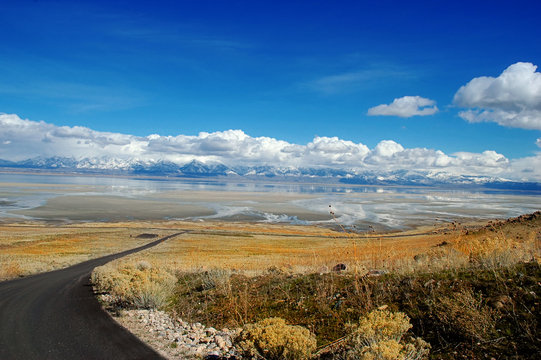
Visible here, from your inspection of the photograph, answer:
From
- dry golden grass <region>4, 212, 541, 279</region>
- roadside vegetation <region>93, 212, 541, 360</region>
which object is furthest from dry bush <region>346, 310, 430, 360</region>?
dry golden grass <region>4, 212, 541, 279</region>

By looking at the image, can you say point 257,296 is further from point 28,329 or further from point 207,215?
point 207,215

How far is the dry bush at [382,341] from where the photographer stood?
5129 mm

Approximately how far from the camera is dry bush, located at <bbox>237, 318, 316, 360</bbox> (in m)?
5.78

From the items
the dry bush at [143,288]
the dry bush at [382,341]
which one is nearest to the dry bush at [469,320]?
the dry bush at [382,341]

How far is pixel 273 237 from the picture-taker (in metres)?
60.8

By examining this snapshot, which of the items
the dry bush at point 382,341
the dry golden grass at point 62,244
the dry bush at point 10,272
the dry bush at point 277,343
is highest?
the dry bush at point 382,341

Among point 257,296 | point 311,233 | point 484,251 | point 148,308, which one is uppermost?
point 484,251

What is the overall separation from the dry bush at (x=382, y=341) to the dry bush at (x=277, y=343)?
740 millimetres

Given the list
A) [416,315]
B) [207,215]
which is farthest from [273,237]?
[416,315]

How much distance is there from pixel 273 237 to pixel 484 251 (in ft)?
169

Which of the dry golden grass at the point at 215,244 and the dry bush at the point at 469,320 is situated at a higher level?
the dry bush at the point at 469,320

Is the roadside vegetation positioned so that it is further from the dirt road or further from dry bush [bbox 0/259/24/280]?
dry bush [bbox 0/259/24/280]

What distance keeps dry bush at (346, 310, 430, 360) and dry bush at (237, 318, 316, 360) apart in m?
0.74

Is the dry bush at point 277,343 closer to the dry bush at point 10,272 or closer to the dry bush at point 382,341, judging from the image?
the dry bush at point 382,341
